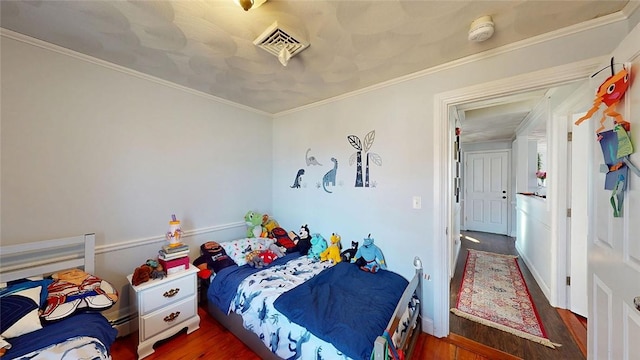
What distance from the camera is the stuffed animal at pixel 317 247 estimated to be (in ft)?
7.90

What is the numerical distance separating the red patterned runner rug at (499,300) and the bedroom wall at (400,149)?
A: 69cm

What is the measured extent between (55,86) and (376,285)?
288 cm

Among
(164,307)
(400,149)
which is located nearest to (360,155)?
(400,149)

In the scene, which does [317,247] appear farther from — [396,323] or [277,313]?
[396,323]

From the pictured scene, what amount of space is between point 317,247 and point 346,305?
99 cm

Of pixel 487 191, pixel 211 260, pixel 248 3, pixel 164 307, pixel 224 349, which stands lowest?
pixel 224 349

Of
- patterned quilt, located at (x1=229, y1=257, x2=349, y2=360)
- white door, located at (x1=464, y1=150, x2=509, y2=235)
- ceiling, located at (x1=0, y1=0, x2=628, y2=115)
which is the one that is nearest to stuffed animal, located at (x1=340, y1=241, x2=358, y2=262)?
patterned quilt, located at (x1=229, y1=257, x2=349, y2=360)

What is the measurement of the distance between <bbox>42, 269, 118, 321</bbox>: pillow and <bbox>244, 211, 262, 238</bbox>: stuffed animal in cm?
134

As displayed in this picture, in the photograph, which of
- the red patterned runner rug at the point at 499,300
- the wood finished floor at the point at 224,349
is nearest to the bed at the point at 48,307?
the wood finished floor at the point at 224,349

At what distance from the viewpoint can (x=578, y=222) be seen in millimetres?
2123

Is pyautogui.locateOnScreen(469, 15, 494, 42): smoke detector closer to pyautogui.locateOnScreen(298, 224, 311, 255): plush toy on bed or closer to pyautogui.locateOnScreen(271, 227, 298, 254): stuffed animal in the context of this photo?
pyautogui.locateOnScreen(298, 224, 311, 255): plush toy on bed

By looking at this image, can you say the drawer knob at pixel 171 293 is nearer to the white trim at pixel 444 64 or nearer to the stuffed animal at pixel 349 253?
the stuffed animal at pixel 349 253

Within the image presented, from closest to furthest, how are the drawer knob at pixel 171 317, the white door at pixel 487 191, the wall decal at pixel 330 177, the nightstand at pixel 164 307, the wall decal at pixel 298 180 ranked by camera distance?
the nightstand at pixel 164 307, the drawer knob at pixel 171 317, the wall decal at pixel 330 177, the wall decal at pixel 298 180, the white door at pixel 487 191

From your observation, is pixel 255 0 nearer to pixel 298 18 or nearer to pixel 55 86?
pixel 298 18
